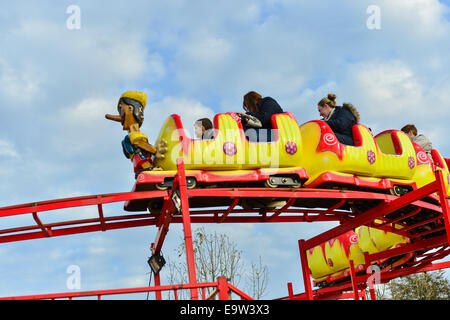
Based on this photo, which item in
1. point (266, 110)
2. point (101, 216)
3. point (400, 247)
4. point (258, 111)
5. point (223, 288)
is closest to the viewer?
point (223, 288)

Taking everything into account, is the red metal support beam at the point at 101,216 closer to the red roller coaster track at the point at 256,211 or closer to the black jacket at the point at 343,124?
the red roller coaster track at the point at 256,211

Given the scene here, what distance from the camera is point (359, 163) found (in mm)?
7945

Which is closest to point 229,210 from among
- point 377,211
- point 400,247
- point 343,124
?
point 343,124

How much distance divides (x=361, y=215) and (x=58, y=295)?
5.71 meters

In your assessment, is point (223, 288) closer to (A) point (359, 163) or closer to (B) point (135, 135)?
(B) point (135, 135)

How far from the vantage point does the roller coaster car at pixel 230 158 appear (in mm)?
7102

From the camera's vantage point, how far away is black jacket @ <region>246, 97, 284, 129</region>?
7973 mm

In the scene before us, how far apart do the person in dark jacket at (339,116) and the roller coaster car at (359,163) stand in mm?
131

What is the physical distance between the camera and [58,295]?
4363 millimetres

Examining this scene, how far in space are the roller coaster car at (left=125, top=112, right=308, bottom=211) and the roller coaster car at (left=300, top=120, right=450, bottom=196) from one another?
0.34 metres

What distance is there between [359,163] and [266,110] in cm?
157

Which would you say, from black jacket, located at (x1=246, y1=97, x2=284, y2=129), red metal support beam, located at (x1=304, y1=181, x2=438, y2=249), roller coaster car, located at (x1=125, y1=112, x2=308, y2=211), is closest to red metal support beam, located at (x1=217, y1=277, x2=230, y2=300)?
roller coaster car, located at (x1=125, y1=112, x2=308, y2=211)

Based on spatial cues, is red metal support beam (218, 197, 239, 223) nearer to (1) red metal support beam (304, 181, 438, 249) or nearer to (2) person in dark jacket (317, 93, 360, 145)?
(2) person in dark jacket (317, 93, 360, 145)

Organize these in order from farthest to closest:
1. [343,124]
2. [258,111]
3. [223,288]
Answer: [258,111] → [343,124] → [223,288]
